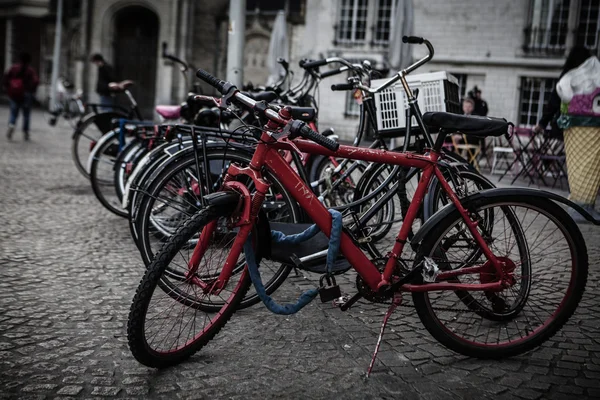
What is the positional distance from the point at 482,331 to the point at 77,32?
35888 millimetres

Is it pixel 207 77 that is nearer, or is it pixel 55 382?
pixel 55 382

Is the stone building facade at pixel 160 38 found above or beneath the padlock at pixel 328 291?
above

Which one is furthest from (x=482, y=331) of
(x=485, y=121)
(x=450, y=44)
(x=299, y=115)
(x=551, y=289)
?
(x=450, y=44)

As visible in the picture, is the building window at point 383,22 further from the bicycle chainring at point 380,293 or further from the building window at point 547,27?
the bicycle chainring at point 380,293

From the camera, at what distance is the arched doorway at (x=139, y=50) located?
104 ft

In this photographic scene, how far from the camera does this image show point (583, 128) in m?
6.85

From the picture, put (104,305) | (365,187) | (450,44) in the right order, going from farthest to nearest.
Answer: (450,44) → (365,187) → (104,305)

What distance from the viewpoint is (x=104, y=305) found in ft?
12.4

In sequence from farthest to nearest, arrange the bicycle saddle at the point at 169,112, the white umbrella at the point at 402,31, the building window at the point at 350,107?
the building window at the point at 350,107, the white umbrella at the point at 402,31, the bicycle saddle at the point at 169,112

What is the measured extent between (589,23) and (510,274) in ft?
59.8

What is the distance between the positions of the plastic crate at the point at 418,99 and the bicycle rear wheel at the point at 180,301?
200 cm

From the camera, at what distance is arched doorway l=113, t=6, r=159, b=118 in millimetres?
31719

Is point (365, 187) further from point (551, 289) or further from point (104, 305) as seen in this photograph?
point (104, 305)

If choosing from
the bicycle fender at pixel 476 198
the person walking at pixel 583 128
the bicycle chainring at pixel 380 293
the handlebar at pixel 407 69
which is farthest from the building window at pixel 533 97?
the bicycle chainring at pixel 380 293
